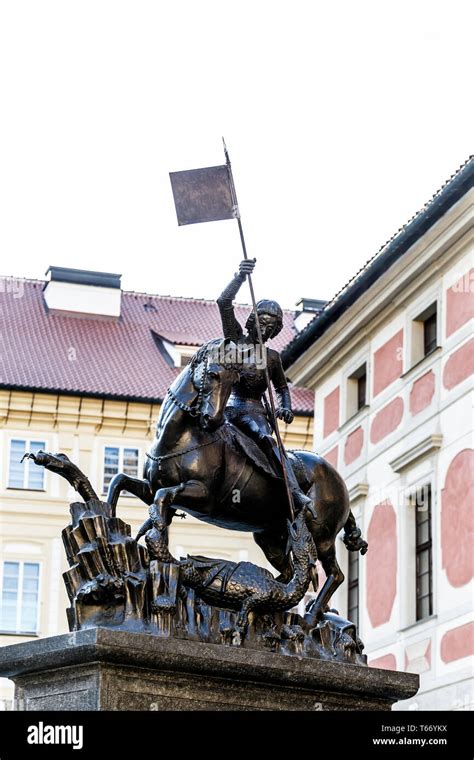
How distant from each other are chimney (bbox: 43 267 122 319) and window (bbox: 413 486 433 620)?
19818mm

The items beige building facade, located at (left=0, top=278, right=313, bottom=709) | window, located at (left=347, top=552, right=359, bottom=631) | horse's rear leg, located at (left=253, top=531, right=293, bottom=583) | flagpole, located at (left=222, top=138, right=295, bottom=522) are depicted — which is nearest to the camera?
flagpole, located at (left=222, top=138, right=295, bottom=522)

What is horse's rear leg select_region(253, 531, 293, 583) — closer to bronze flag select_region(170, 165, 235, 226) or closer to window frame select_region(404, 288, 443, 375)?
bronze flag select_region(170, 165, 235, 226)

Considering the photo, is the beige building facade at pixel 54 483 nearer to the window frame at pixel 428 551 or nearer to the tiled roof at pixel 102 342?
the tiled roof at pixel 102 342

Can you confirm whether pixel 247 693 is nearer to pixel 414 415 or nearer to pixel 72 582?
pixel 72 582

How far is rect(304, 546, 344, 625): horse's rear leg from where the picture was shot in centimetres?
925

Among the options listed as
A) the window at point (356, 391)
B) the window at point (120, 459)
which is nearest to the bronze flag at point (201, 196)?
the window at point (356, 391)

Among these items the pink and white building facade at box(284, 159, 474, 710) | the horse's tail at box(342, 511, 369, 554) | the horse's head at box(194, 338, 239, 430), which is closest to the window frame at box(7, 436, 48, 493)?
the pink and white building facade at box(284, 159, 474, 710)

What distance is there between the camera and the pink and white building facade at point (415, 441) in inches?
874

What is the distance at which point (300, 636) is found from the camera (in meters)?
8.77

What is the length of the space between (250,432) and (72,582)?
5.66 feet

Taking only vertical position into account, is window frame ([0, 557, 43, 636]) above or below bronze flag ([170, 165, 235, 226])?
above

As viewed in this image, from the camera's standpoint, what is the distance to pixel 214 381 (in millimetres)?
8914
